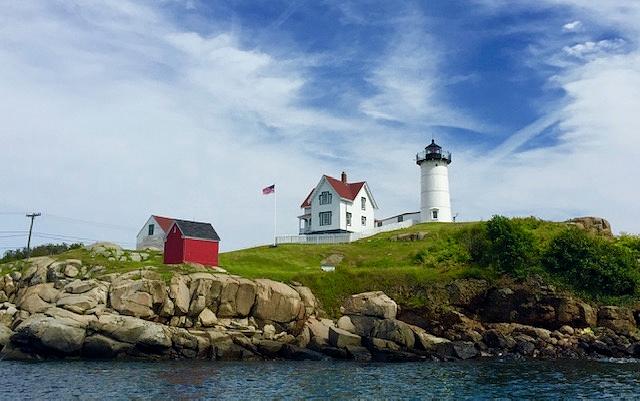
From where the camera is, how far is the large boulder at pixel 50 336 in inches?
1570

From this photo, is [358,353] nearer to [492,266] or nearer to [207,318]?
[207,318]

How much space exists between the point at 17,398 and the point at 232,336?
777 inches

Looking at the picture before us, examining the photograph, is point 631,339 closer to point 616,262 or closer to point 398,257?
point 616,262

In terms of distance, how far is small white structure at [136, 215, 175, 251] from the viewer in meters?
75.1

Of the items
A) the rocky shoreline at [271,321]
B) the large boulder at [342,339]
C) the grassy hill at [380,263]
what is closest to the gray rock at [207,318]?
the rocky shoreline at [271,321]

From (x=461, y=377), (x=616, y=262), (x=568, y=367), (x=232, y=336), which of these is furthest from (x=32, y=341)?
(x=616, y=262)

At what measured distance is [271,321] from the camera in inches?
1886

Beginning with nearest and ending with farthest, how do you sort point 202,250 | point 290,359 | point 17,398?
point 17,398 < point 290,359 < point 202,250

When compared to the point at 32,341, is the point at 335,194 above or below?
above

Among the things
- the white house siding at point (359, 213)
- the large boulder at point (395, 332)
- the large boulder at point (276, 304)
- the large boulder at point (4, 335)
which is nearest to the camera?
the large boulder at point (4, 335)

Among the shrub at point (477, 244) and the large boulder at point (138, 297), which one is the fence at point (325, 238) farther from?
the large boulder at point (138, 297)

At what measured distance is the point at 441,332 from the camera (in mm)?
49000

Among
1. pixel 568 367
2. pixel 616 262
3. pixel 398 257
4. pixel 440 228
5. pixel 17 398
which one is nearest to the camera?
pixel 17 398

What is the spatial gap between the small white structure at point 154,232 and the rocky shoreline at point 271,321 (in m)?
22.2
